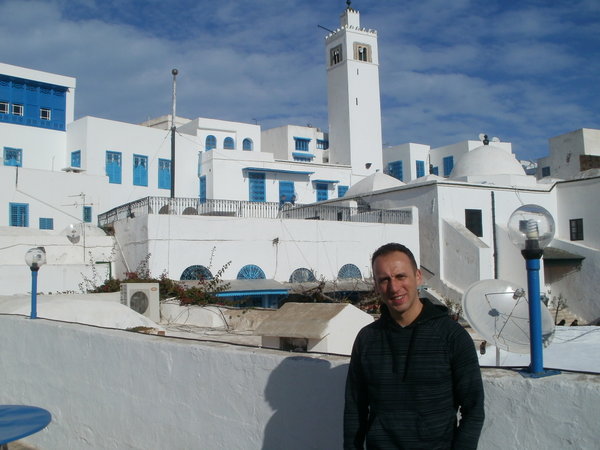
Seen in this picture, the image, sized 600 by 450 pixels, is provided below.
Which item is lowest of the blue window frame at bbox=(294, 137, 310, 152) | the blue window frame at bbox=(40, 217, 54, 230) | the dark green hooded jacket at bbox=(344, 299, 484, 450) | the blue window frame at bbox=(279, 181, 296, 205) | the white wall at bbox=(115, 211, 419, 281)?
the dark green hooded jacket at bbox=(344, 299, 484, 450)

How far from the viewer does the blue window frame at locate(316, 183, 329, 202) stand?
33.6m

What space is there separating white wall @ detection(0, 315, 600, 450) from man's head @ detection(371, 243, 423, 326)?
23.0 inches

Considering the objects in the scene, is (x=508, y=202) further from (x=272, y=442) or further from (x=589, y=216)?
(x=272, y=442)

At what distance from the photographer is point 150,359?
446cm

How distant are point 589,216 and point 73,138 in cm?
2411

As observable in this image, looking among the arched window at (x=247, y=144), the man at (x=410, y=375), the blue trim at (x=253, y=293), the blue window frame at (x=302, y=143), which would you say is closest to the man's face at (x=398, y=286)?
the man at (x=410, y=375)

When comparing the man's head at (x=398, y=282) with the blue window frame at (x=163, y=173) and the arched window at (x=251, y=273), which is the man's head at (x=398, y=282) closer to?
the arched window at (x=251, y=273)

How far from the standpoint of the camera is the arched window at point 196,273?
56.6ft

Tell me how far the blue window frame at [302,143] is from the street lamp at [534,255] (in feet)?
131

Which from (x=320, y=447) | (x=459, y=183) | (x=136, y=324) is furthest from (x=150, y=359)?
(x=459, y=183)

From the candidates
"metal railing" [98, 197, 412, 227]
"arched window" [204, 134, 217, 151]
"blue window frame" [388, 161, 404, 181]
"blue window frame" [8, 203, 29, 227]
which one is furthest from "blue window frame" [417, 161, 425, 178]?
"blue window frame" [8, 203, 29, 227]

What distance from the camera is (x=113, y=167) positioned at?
90.3ft

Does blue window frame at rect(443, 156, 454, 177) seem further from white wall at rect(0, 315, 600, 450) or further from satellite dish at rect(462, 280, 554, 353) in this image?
satellite dish at rect(462, 280, 554, 353)

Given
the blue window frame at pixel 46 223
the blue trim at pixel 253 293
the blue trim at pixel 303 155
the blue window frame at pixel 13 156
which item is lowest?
the blue trim at pixel 253 293
